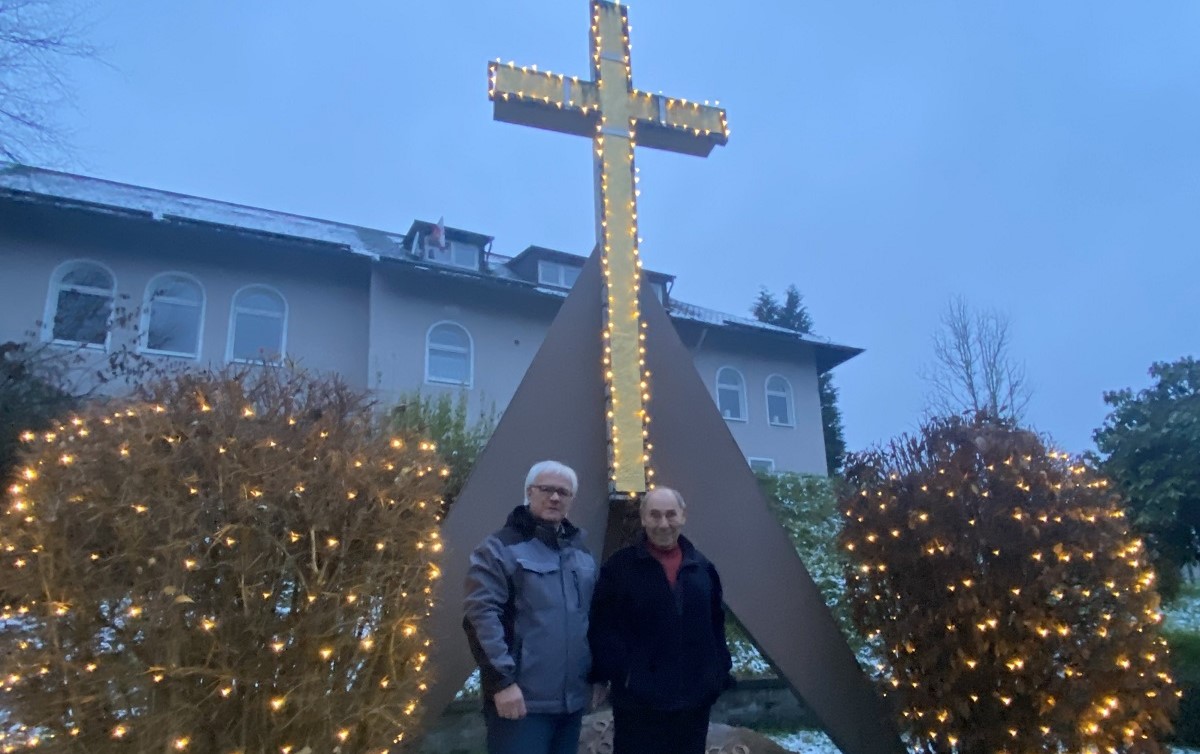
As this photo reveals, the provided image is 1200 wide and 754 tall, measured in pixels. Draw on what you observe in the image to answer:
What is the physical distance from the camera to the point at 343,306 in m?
14.8

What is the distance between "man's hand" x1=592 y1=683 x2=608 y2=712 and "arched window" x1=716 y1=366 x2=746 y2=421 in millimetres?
15102

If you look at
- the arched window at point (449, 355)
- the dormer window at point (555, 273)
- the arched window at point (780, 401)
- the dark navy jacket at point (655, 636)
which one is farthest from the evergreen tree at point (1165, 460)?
the arched window at point (449, 355)

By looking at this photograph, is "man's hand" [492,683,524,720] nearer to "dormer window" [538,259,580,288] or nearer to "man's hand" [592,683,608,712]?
"man's hand" [592,683,608,712]

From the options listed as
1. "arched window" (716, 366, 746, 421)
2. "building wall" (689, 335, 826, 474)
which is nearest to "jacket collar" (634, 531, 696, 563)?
"building wall" (689, 335, 826, 474)

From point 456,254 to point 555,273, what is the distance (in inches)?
84.9

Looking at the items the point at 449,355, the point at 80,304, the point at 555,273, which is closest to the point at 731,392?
the point at 555,273

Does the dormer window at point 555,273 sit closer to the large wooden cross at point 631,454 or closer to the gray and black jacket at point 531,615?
the large wooden cross at point 631,454

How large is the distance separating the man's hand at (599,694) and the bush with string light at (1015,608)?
2.18 metres

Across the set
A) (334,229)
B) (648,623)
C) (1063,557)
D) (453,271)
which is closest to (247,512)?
(648,623)

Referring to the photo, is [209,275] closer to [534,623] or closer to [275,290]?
[275,290]

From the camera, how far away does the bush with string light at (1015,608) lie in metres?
4.25

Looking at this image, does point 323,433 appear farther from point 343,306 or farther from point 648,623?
point 343,306

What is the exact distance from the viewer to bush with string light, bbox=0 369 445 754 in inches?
109

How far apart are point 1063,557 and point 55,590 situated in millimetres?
4701
